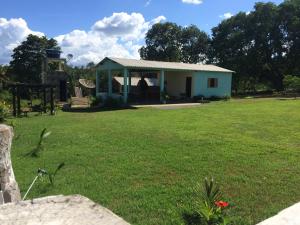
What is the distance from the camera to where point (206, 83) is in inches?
1106

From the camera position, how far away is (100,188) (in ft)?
17.1

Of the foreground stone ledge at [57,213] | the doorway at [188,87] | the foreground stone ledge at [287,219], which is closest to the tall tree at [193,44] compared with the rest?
the doorway at [188,87]

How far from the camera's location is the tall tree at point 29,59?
4354cm

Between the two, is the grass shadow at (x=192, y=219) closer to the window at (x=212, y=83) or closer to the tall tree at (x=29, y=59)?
the window at (x=212, y=83)

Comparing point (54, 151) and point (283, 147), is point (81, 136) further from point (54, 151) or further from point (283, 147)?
point (283, 147)

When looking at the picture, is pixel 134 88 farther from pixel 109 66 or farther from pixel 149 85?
pixel 109 66

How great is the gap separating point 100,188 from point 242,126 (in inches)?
308

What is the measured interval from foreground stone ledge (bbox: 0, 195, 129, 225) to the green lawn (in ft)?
5.63

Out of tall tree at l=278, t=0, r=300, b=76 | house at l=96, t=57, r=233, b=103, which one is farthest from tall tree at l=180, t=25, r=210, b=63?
house at l=96, t=57, r=233, b=103

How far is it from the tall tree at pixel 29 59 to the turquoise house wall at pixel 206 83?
79.6 ft

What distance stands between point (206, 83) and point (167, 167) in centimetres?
2250

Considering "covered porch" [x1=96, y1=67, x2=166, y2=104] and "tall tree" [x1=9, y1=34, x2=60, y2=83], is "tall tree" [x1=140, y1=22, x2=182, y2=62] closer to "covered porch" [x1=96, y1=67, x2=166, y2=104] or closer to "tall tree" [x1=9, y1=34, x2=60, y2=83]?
"tall tree" [x1=9, y1=34, x2=60, y2=83]

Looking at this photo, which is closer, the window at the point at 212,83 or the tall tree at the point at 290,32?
the window at the point at 212,83

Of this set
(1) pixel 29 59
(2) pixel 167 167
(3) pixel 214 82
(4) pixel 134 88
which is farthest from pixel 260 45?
(2) pixel 167 167
